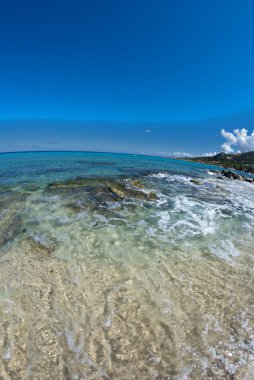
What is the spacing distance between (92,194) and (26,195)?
5942mm

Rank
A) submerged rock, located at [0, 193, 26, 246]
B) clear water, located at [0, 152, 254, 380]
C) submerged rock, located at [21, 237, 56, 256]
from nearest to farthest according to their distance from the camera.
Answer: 1. clear water, located at [0, 152, 254, 380]
2. submerged rock, located at [21, 237, 56, 256]
3. submerged rock, located at [0, 193, 26, 246]

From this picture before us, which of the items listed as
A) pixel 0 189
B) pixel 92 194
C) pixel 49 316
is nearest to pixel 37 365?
pixel 49 316

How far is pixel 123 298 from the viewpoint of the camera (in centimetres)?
672

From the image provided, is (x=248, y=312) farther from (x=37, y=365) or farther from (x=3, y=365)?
(x=3, y=365)

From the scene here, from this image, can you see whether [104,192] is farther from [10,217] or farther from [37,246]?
[37,246]

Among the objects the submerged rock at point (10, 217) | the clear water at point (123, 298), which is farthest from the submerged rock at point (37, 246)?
the submerged rock at point (10, 217)

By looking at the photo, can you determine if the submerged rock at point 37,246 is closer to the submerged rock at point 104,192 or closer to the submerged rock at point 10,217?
the submerged rock at point 10,217

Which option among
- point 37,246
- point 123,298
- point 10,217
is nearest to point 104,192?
point 10,217

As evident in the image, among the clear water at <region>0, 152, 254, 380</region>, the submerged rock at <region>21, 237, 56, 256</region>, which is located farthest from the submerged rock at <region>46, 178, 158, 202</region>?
the submerged rock at <region>21, 237, 56, 256</region>

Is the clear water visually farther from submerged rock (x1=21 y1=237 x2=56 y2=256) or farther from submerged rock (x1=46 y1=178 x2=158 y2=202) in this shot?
submerged rock (x1=46 y1=178 x2=158 y2=202)

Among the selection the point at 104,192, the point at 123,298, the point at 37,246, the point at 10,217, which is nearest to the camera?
the point at 123,298

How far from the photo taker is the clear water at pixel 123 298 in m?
4.82

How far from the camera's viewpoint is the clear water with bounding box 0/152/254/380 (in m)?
4.82

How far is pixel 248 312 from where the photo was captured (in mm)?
6426
